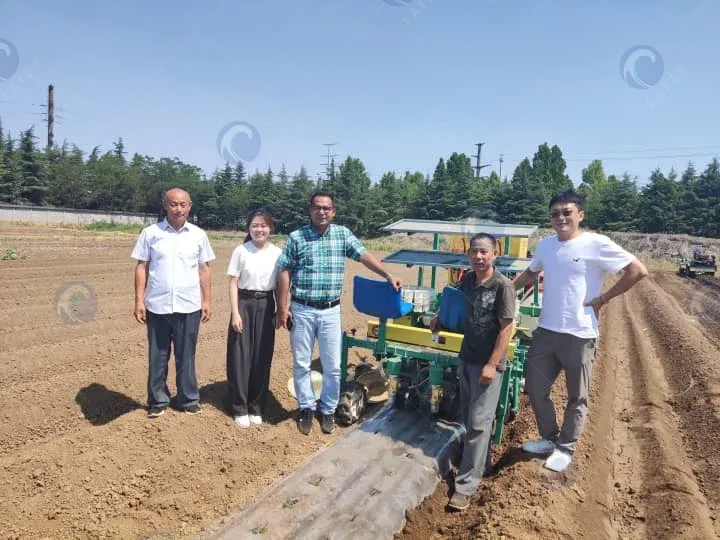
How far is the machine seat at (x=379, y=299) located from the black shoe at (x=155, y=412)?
1.84 meters

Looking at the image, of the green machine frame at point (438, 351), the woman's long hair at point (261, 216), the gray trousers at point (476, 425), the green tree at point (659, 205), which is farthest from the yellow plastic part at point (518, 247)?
the green tree at point (659, 205)

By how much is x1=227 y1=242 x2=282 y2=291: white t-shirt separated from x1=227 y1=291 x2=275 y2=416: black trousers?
12 centimetres

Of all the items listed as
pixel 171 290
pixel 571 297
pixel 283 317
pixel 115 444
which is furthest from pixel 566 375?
pixel 115 444

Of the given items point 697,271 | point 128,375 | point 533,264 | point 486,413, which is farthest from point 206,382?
point 697,271

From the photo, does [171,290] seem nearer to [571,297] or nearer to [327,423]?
[327,423]

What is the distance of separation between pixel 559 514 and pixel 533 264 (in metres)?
1.77

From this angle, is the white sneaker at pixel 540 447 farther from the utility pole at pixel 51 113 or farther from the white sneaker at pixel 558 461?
the utility pole at pixel 51 113

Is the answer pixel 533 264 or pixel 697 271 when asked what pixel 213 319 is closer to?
pixel 533 264

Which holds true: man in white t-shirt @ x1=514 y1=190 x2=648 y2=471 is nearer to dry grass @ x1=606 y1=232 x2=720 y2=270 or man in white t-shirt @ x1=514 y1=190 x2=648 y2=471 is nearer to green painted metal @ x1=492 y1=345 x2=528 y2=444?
green painted metal @ x1=492 y1=345 x2=528 y2=444

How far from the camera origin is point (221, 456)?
12.8 ft

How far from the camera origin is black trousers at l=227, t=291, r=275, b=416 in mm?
4328

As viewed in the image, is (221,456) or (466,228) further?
(466,228)

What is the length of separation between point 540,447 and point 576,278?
146 cm

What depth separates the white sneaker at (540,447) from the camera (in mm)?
4117
